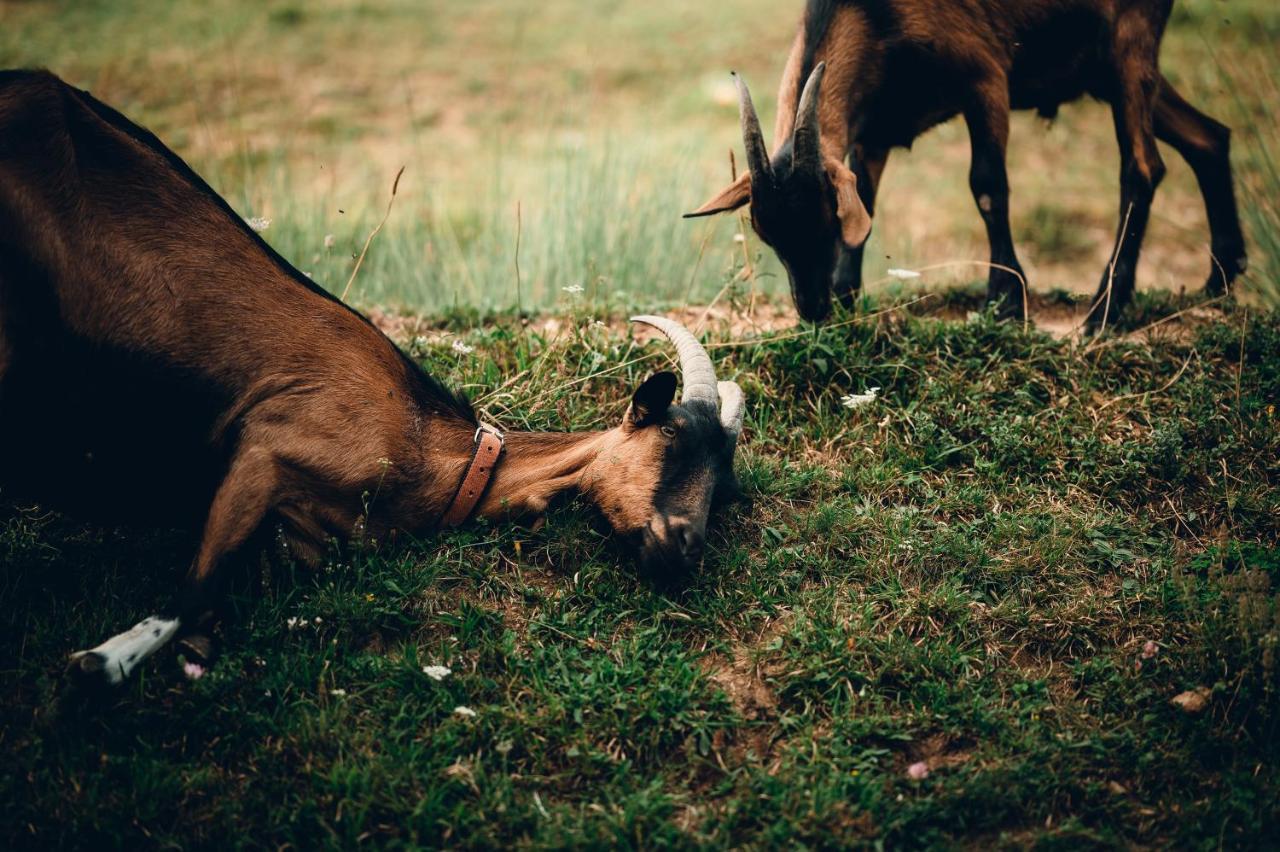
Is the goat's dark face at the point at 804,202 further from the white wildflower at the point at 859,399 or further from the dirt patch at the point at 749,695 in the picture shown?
the dirt patch at the point at 749,695

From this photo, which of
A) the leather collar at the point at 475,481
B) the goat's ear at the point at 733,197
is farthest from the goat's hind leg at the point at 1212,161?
the leather collar at the point at 475,481

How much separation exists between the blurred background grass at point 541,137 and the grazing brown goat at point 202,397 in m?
1.98

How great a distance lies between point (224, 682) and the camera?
3.25 m

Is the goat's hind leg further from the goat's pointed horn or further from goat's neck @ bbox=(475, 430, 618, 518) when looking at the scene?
goat's neck @ bbox=(475, 430, 618, 518)

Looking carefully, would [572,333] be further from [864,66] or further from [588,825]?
[588,825]

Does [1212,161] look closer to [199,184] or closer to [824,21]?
[824,21]

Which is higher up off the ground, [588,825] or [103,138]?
[103,138]

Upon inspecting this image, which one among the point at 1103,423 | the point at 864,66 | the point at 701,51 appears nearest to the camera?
the point at 1103,423

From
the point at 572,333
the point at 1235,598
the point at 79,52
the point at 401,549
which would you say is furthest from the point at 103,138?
the point at 79,52

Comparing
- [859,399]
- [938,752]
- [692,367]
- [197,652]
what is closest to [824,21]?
[859,399]

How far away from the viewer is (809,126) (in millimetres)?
4781

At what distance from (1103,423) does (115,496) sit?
4221 millimetres

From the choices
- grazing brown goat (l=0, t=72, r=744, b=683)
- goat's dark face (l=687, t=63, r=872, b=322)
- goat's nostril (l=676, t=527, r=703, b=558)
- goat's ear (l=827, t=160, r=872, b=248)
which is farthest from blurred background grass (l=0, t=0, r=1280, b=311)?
goat's nostril (l=676, t=527, r=703, b=558)

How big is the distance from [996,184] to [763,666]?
319 cm
